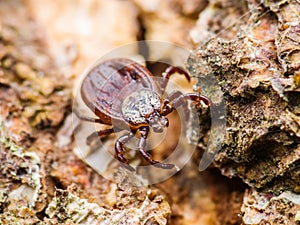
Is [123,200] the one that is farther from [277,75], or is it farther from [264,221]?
[277,75]

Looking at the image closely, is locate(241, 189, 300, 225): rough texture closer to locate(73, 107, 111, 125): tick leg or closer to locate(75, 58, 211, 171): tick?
locate(75, 58, 211, 171): tick

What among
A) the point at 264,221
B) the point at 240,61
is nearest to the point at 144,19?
the point at 240,61

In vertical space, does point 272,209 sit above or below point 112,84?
below

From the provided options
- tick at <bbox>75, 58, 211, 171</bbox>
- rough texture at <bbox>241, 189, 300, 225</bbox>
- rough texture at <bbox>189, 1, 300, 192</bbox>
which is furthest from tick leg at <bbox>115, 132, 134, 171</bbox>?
rough texture at <bbox>241, 189, 300, 225</bbox>

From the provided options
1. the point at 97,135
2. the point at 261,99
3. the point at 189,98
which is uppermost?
the point at 261,99

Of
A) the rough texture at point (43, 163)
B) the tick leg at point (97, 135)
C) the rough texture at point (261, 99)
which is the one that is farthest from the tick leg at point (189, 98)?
the rough texture at point (43, 163)

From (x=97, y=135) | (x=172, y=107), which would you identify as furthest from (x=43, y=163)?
(x=172, y=107)

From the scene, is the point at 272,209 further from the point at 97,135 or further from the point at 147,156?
the point at 97,135
